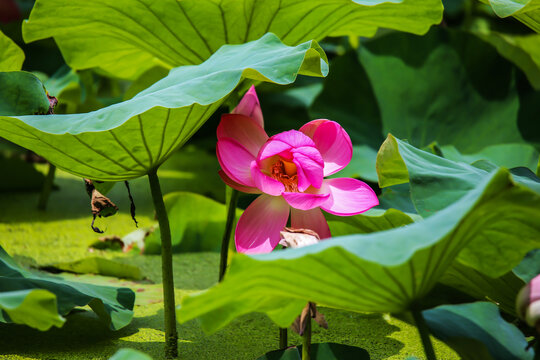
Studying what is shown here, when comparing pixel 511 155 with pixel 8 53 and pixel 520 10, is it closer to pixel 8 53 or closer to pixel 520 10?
pixel 520 10

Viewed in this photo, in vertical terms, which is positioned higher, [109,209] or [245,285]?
[245,285]

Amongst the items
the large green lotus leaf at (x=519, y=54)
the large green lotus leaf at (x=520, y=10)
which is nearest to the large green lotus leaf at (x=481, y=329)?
the large green lotus leaf at (x=520, y=10)

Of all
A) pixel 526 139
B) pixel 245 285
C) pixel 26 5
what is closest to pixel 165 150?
pixel 245 285

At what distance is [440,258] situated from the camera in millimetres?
602

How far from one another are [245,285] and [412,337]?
47 centimetres

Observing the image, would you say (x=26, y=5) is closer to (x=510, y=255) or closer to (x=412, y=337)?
(x=412, y=337)

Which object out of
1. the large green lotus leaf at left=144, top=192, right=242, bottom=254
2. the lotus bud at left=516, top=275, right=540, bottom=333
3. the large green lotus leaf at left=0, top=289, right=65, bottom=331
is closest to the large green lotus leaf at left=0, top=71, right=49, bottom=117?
the large green lotus leaf at left=0, top=289, right=65, bottom=331

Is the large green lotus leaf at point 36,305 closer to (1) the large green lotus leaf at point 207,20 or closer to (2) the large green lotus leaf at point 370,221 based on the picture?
(2) the large green lotus leaf at point 370,221

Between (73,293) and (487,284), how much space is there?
553mm

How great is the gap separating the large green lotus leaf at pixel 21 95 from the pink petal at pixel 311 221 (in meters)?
0.41

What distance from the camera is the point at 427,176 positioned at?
0.72 metres

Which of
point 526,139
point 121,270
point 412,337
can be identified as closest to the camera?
point 412,337

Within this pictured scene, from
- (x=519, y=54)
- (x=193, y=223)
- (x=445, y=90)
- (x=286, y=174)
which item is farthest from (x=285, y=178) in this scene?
(x=519, y=54)

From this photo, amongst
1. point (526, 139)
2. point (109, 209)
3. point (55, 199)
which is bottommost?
point (55, 199)
